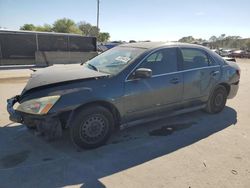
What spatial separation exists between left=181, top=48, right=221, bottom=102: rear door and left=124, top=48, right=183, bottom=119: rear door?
23cm

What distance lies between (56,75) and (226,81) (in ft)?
12.6

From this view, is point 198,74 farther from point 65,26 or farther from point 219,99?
point 65,26

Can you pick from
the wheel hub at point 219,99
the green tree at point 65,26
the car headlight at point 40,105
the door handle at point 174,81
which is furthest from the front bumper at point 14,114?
the green tree at point 65,26

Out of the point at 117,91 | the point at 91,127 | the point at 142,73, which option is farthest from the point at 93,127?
the point at 142,73

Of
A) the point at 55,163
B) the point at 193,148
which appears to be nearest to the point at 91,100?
the point at 55,163

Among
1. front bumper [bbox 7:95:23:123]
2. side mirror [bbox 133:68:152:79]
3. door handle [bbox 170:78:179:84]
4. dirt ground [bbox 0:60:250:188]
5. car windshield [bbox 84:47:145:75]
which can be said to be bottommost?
dirt ground [bbox 0:60:250:188]

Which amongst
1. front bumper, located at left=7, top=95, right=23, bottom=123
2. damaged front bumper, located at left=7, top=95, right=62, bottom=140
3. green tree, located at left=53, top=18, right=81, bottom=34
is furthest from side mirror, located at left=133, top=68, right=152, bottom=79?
green tree, located at left=53, top=18, right=81, bottom=34

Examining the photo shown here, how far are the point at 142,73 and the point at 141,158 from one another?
1356mm

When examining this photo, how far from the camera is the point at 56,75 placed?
4129mm

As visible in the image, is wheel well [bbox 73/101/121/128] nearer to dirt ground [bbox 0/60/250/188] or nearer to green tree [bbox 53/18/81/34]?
dirt ground [bbox 0/60/250/188]

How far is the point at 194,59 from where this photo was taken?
5.23 m

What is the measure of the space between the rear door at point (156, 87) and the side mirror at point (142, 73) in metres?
0.10

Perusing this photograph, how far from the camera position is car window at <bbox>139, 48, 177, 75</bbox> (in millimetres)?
4507

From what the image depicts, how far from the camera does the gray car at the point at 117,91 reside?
3643 mm
